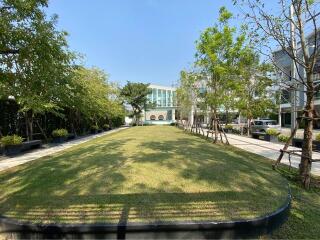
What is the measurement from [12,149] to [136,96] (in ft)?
133

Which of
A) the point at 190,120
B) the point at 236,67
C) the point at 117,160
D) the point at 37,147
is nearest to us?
the point at 117,160

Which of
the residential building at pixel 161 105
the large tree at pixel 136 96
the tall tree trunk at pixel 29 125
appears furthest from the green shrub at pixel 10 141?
the residential building at pixel 161 105

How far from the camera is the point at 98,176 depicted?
20.5ft

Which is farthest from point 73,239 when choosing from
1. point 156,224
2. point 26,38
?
point 26,38

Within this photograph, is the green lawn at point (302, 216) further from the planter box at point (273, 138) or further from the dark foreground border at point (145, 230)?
the planter box at point (273, 138)

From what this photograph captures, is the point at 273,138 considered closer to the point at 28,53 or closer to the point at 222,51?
the point at 222,51

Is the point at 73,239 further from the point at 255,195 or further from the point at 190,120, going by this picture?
the point at 190,120

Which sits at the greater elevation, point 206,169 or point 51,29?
point 51,29

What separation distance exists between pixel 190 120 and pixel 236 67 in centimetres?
2273

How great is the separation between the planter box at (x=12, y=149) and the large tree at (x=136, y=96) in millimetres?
38464

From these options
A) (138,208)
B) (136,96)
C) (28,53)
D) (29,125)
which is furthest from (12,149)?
(136,96)

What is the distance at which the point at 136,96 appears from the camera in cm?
5300

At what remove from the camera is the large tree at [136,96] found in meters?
52.8

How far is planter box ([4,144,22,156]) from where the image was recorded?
41.4ft
